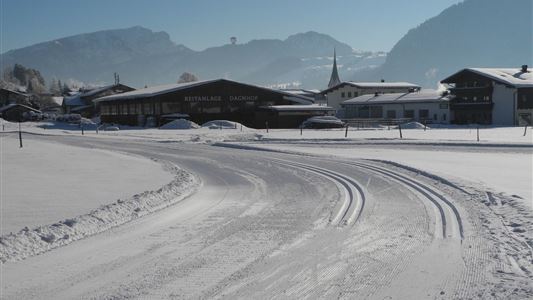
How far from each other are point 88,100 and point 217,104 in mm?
52214

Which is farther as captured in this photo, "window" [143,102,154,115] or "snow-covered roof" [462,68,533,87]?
"window" [143,102,154,115]

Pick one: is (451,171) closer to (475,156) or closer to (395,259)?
(475,156)

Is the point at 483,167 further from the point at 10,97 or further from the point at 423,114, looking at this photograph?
the point at 10,97

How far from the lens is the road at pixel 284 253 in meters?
6.41

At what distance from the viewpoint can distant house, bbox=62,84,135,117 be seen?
10634 cm

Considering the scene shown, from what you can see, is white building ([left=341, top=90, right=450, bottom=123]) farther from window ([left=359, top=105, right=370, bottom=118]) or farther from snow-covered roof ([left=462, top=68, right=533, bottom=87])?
snow-covered roof ([left=462, top=68, right=533, bottom=87])

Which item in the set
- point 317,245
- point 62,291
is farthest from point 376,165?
point 62,291

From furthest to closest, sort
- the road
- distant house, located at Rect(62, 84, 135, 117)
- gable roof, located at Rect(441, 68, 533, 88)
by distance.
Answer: distant house, located at Rect(62, 84, 135, 117), gable roof, located at Rect(441, 68, 533, 88), the road

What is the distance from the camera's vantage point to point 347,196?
1342 cm

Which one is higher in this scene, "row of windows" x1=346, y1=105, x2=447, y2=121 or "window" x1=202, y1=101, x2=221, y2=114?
"window" x1=202, y1=101, x2=221, y2=114

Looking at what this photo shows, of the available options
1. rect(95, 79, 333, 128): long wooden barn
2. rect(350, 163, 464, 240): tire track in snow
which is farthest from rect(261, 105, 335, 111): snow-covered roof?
rect(350, 163, 464, 240): tire track in snow

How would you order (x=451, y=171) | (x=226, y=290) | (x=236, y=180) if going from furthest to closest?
(x=451, y=171) < (x=236, y=180) < (x=226, y=290)

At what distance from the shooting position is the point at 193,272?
23.2ft

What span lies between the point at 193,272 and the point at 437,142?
28.9m
